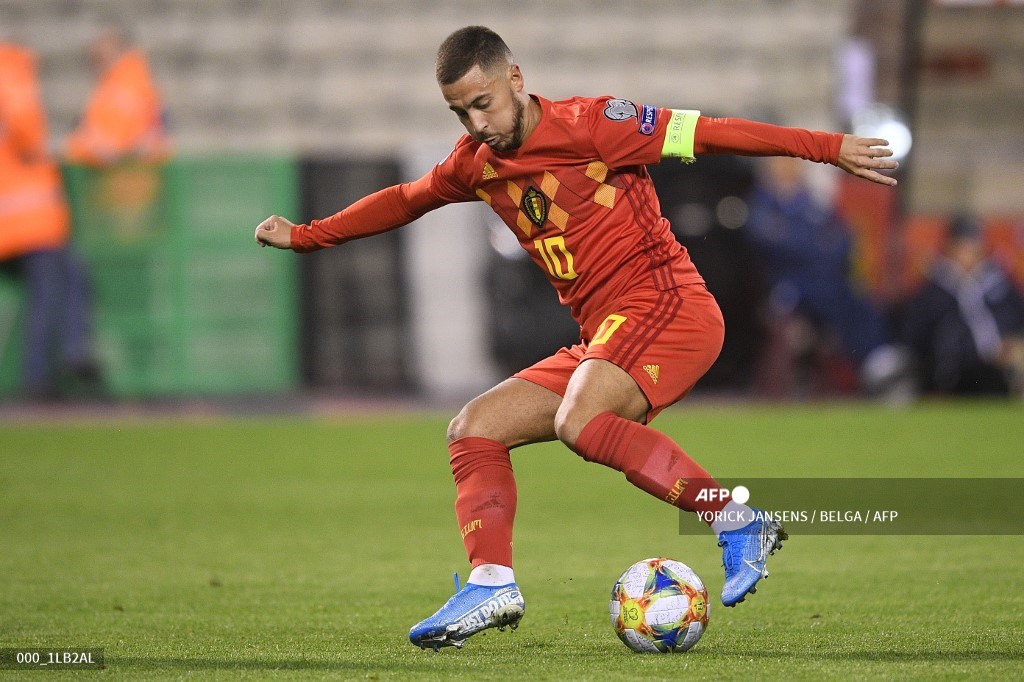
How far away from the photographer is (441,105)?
669 inches

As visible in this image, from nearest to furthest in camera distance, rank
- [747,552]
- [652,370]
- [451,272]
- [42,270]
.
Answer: [747,552], [652,370], [42,270], [451,272]

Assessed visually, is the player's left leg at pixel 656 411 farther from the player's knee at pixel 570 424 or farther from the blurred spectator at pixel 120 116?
the blurred spectator at pixel 120 116

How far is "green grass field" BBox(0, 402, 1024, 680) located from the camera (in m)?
4.36

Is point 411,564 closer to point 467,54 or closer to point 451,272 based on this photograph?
point 467,54

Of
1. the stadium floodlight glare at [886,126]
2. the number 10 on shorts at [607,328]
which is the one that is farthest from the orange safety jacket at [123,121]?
the number 10 on shorts at [607,328]

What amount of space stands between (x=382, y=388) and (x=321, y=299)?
0.99 m

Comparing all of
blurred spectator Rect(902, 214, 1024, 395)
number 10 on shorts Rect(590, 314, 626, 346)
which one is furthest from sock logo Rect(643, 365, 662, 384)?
blurred spectator Rect(902, 214, 1024, 395)

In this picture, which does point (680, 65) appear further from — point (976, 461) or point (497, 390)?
point (497, 390)

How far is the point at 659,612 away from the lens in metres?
4.44

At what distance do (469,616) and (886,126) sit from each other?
37.0 feet

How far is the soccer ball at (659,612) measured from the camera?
444cm

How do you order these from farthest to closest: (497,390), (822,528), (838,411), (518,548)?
(838,411) → (822,528) → (518,548) → (497,390)

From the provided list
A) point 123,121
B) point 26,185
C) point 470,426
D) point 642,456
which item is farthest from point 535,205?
point 123,121

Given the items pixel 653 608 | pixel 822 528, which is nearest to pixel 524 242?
pixel 653 608
